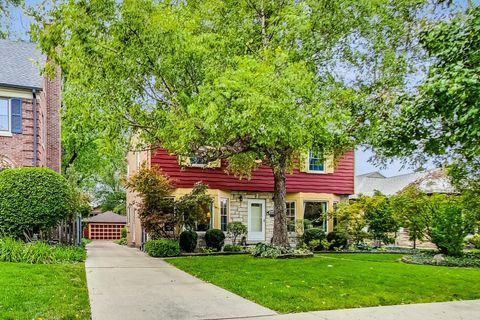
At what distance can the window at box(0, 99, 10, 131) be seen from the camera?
16.1m

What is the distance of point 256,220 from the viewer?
2022 cm

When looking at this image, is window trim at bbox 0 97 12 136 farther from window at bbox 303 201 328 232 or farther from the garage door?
the garage door

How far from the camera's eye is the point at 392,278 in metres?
9.91

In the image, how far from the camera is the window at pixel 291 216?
20500mm

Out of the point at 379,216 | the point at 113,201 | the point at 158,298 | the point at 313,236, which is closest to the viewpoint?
the point at 158,298

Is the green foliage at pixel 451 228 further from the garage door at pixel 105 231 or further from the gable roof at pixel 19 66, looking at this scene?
the garage door at pixel 105 231

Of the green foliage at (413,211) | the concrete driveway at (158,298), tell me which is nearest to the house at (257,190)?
the green foliage at (413,211)

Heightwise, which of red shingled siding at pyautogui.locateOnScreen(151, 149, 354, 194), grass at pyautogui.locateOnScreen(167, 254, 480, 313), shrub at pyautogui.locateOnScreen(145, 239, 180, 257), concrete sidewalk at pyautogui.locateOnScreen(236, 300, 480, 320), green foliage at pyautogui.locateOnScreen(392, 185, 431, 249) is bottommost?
shrub at pyautogui.locateOnScreen(145, 239, 180, 257)

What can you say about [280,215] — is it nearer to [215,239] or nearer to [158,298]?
[215,239]

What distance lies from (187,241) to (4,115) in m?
8.29

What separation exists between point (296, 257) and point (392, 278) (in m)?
4.72

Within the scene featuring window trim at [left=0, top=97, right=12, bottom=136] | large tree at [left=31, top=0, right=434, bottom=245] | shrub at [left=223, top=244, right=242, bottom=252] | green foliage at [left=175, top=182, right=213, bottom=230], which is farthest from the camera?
shrub at [left=223, top=244, right=242, bottom=252]

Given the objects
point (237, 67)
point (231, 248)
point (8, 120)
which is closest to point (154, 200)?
point (231, 248)

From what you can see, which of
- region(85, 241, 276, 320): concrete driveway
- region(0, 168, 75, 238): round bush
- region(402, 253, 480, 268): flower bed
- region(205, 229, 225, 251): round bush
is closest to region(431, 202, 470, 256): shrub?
region(402, 253, 480, 268): flower bed
